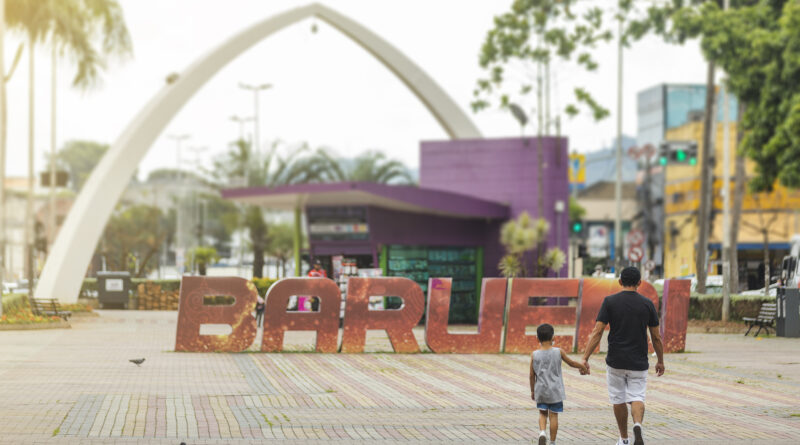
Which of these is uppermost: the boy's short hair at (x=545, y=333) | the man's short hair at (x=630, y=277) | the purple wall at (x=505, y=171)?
the purple wall at (x=505, y=171)

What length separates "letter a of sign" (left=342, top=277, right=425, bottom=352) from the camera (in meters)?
20.3

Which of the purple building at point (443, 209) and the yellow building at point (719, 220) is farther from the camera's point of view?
the yellow building at point (719, 220)

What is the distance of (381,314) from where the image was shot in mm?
20438

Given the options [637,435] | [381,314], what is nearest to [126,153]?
[381,314]

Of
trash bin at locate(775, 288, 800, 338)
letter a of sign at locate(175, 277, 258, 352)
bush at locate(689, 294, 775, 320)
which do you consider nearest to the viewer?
letter a of sign at locate(175, 277, 258, 352)

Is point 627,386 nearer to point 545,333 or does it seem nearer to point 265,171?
point 545,333

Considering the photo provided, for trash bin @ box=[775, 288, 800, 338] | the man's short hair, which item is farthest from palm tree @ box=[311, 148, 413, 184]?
the man's short hair

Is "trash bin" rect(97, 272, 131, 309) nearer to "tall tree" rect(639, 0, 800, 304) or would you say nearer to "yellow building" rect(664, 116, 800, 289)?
"tall tree" rect(639, 0, 800, 304)

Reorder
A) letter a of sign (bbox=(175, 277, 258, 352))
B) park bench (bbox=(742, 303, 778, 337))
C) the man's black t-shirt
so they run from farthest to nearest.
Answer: park bench (bbox=(742, 303, 778, 337)) → letter a of sign (bbox=(175, 277, 258, 352)) → the man's black t-shirt

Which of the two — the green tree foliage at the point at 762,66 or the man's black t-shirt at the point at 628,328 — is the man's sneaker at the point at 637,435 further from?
the green tree foliage at the point at 762,66

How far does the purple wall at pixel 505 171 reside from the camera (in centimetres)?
3734

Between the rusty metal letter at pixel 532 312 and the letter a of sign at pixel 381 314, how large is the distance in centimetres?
178

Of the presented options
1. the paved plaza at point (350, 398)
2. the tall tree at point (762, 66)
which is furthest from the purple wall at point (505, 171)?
the paved plaza at point (350, 398)

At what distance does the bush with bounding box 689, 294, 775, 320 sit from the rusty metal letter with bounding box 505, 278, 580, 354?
995 cm
